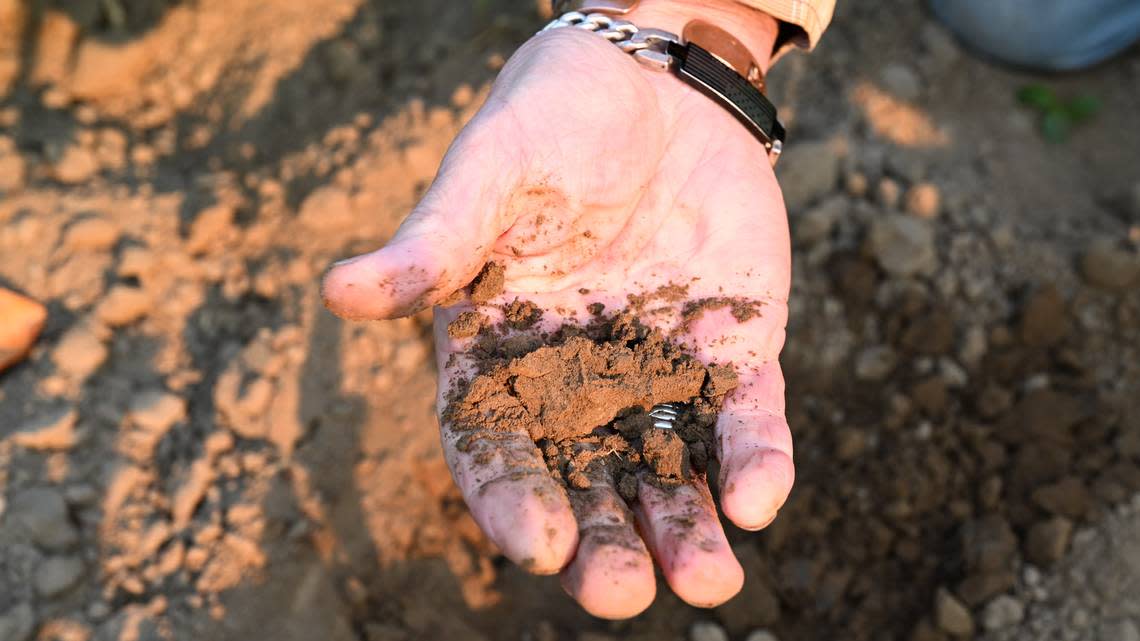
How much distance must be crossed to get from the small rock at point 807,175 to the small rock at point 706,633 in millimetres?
1365

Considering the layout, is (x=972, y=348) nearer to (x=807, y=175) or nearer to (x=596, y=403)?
(x=807, y=175)

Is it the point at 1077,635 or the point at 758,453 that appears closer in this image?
the point at 758,453

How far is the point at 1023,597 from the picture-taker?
255cm

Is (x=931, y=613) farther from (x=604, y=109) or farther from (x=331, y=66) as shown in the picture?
(x=331, y=66)

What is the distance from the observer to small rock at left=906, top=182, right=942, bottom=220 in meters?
3.08

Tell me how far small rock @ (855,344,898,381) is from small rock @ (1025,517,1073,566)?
1.98 ft

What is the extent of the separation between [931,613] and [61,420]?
7.93 ft

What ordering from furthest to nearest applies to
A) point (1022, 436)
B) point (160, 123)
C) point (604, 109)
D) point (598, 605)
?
point (160, 123) < point (1022, 436) < point (604, 109) < point (598, 605)

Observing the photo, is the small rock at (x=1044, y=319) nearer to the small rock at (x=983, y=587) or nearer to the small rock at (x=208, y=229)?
Answer: the small rock at (x=983, y=587)

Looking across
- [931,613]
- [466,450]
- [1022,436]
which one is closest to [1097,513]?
[1022,436]

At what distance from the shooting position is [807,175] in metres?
3.11

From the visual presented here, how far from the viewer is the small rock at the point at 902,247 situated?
296cm

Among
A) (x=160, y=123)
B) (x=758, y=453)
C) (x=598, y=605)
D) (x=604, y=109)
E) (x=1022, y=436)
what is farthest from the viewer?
(x=160, y=123)

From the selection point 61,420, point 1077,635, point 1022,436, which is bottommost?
point 1077,635
